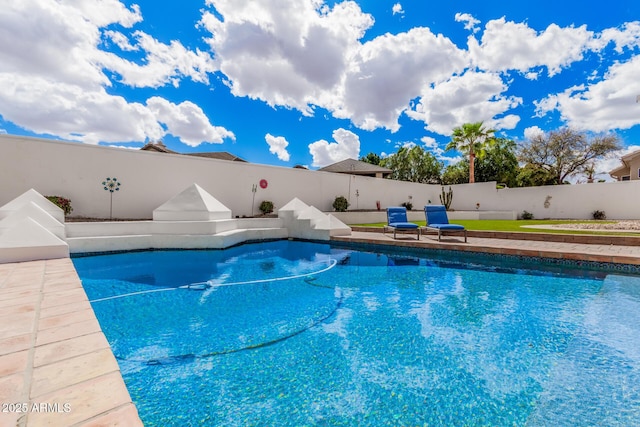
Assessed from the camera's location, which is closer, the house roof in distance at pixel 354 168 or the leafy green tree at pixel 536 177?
the leafy green tree at pixel 536 177

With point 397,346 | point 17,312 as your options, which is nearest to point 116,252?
point 17,312

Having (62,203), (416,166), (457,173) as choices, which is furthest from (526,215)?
(62,203)

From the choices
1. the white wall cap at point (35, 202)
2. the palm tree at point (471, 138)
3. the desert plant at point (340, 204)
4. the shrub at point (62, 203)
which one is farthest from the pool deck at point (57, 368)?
the palm tree at point (471, 138)

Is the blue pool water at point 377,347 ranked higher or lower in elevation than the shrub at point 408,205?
lower

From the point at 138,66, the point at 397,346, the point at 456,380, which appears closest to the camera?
the point at 456,380

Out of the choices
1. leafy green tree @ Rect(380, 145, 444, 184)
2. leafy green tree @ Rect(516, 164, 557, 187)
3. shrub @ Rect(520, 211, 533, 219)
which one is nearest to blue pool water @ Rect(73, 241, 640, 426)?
shrub @ Rect(520, 211, 533, 219)

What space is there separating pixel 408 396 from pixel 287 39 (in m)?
12.6

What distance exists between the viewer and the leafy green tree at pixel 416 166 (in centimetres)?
3212

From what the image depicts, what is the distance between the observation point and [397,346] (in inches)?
123

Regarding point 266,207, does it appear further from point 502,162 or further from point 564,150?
point 564,150

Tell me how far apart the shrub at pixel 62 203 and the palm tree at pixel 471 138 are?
1014 inches

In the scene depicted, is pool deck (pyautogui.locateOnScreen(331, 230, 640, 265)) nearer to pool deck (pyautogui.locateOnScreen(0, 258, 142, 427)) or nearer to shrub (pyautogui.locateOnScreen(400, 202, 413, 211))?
pool deck (pyautogui.locateOnScreen(0, 258, 142, 427))

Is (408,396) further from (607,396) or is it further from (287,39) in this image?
(287,39)

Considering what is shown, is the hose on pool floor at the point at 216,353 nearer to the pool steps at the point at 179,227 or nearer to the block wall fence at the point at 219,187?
the pool steps at the point at 179,227
